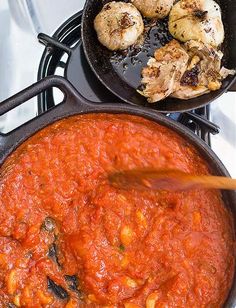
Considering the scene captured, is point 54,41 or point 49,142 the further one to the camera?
point 54,41

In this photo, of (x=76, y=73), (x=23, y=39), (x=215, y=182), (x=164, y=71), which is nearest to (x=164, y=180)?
(x=215, y=182)

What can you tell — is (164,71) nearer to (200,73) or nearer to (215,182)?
(200,73)

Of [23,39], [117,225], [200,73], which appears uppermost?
[23,39]

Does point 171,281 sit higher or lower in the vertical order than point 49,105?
lower

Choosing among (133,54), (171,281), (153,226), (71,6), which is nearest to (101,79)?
(133,54)

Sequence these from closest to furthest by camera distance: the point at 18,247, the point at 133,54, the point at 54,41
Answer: the point at 18,247 → the point at 54,41 → the point at 133,54

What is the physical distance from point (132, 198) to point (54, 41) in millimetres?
530

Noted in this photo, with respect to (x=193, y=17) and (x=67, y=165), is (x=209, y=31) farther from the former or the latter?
(x=67, y=165)

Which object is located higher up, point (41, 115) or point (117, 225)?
point (41, 115)

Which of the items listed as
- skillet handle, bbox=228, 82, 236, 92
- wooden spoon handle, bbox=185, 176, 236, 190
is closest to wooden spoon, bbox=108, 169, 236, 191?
wooden spoon handle, bbox=185, 176, 236, 190

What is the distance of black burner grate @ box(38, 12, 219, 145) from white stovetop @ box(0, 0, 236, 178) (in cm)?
6

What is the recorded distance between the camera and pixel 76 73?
1731 millimetres

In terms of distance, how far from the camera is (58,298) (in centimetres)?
143

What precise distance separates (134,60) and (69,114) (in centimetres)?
48
